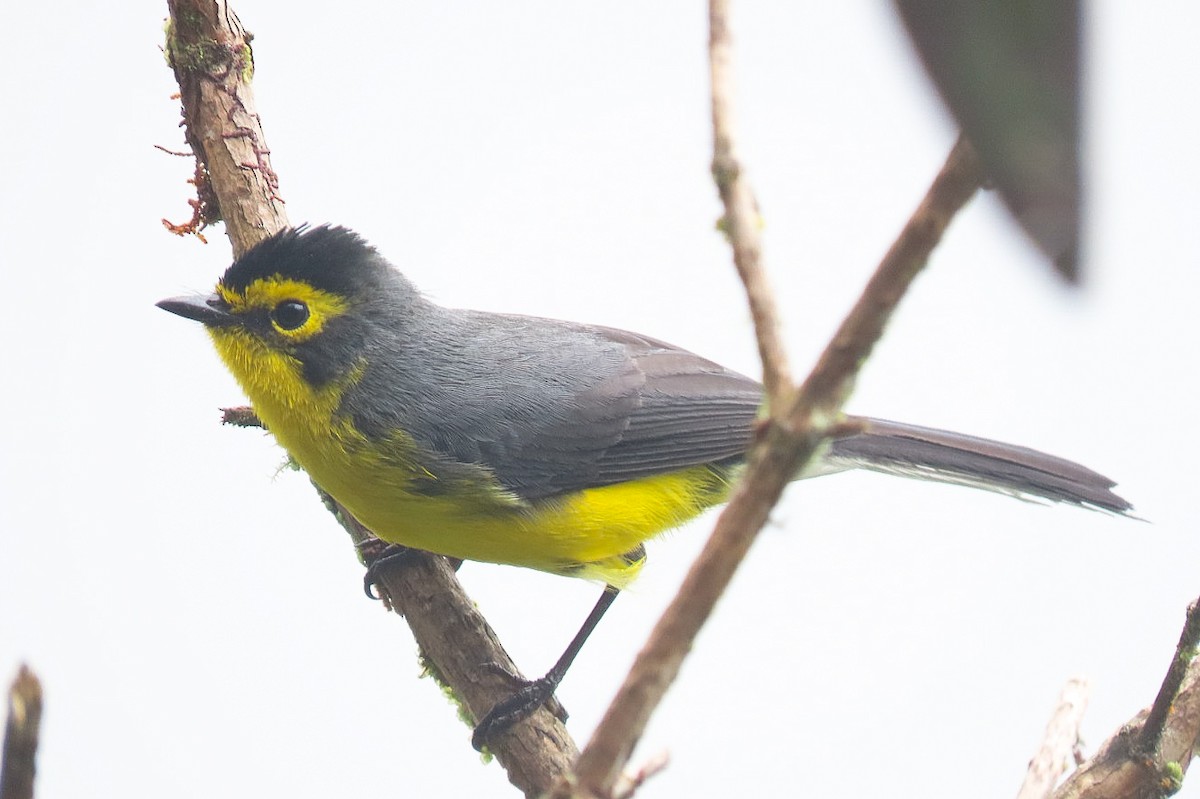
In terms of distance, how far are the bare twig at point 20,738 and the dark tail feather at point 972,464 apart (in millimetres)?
2744

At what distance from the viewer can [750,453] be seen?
3.88 ft

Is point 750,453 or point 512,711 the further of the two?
point 512,711

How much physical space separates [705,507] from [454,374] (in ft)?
3.10

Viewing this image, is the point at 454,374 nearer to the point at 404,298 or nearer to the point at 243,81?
the point at 404,298

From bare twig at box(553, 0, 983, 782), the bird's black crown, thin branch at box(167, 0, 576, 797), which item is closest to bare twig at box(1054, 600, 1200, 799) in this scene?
thin branch at box(167, 0, 576, 797)

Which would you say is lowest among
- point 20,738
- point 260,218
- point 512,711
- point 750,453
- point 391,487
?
point 20,738

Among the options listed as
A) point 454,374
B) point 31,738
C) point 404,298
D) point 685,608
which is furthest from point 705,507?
point 31,738

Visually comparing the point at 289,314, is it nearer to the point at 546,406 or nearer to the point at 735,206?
the point at 546,406

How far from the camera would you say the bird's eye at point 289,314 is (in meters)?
3.32

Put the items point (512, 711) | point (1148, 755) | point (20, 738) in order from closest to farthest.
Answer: point (20, 738) → point (1148, 755) → point (512, 711)

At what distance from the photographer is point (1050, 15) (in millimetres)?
477

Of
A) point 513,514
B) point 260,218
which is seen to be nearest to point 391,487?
point 513,514

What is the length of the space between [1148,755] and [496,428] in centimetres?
192

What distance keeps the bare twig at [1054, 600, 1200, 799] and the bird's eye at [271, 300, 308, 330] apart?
2316mm
